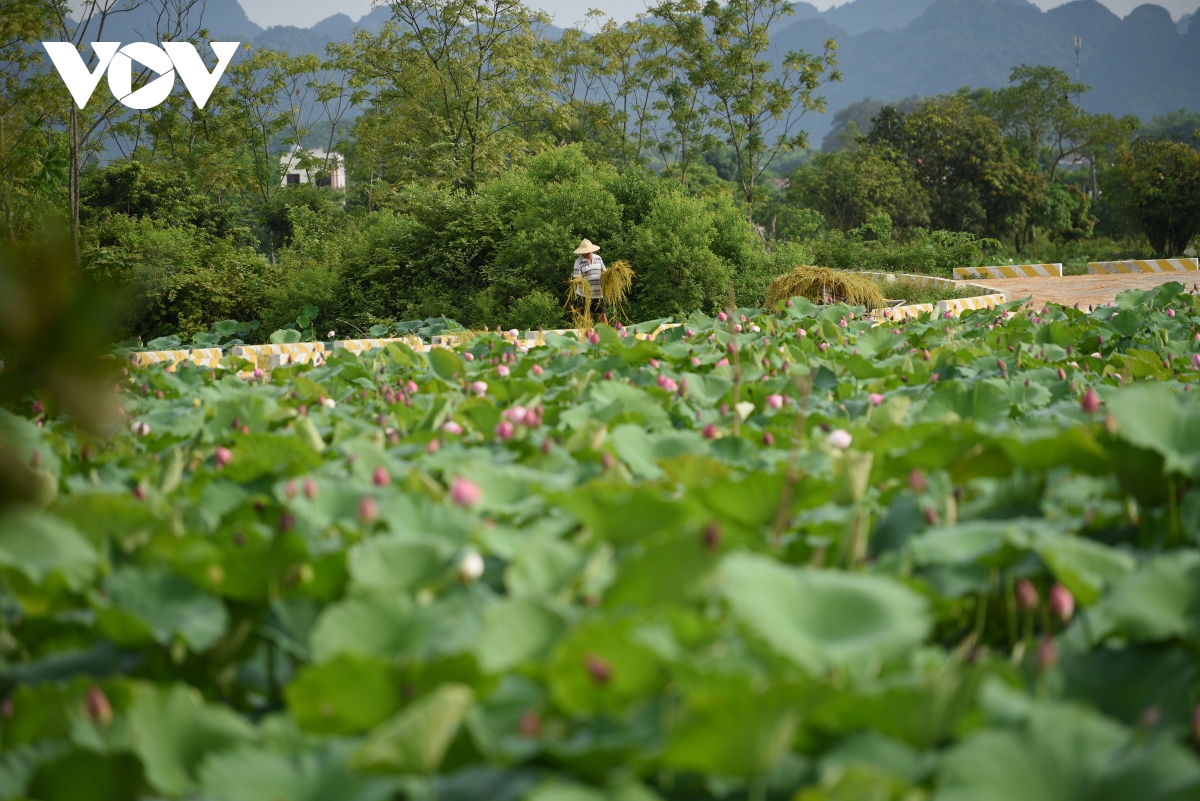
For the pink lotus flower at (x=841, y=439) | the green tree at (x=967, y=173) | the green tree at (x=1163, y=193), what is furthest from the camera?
the green tree at (x=967, y=173)

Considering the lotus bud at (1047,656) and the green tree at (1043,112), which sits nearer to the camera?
the lotus bud at (1047,656)

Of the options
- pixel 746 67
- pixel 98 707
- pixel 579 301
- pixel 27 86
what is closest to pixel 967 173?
pixel 746 67

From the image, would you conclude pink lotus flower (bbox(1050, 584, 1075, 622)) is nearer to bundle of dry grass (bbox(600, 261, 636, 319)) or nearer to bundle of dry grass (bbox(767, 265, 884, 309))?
bundle of dry grass (bbox(767, 265, 884, 309))

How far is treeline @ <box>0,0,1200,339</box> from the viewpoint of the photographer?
42.4ft

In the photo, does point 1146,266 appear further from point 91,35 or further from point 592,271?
point 91,35

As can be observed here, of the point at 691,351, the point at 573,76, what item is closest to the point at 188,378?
the point at 691,351

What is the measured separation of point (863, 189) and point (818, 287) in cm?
2565

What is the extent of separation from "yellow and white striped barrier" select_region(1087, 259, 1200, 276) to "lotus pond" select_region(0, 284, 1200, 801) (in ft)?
74.9

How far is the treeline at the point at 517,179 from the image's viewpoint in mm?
12922

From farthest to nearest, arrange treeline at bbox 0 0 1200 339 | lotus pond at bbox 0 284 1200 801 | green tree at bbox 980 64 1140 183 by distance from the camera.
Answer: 1. green tree at bbox 980 64 1140 183
2. treeline at bbox 0 0 1200 339
3. lotus pond at bbox 0 284 1200 801

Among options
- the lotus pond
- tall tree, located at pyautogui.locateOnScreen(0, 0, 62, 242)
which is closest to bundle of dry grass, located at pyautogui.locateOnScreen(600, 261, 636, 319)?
tall tree, located at pyautogui.locateOnScreen(0, 0, 62, 242)

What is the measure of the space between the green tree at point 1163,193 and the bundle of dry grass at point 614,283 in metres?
25.1

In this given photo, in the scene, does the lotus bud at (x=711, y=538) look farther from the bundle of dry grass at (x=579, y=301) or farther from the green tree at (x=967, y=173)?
the green tree at (x=967, y=173)

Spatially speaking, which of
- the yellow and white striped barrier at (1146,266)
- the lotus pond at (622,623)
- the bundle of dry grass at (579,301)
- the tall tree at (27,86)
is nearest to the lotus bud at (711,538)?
the lotus pond at (622,623)
